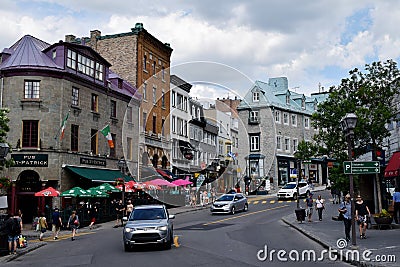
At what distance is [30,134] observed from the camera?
3350cm

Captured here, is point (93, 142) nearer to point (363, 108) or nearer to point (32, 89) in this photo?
point (32, 89)

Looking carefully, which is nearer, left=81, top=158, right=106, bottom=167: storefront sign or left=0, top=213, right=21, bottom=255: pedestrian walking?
left=0, top=213, right=21, bottom=255: pedestrian walking

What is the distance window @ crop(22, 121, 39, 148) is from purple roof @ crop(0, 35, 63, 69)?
424 centimetres

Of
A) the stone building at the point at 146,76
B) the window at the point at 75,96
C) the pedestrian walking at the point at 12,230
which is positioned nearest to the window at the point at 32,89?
the window at the point at 75,96

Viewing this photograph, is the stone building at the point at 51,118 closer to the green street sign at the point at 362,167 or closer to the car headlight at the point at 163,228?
the car headlight at the point at 163,228

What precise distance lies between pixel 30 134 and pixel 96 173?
5923mm

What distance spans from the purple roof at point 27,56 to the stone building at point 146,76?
8.69 meters

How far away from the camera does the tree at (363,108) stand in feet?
81.4

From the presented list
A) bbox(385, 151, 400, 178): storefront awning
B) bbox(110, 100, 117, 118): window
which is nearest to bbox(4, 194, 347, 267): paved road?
bbox(385, 151, 400, 178): storefront awning

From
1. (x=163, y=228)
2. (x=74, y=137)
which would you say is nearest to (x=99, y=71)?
(x=74, y=137)

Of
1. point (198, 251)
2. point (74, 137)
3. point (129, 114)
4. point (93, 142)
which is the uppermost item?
point (129, 114)

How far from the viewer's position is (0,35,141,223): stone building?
109 feet


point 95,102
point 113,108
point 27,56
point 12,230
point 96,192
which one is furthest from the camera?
point 113,108

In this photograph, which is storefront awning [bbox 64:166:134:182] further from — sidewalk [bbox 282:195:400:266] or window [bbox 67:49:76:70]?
sidewalk [bbox 282:195:400:266]
